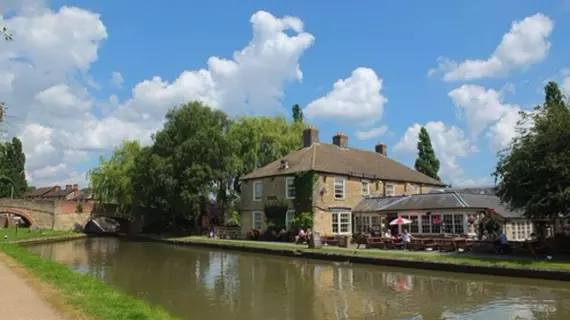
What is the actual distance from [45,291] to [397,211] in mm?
24674

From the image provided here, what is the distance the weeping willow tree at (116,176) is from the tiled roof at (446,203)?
101 ft

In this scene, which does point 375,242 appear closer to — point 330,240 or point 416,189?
point 330,240

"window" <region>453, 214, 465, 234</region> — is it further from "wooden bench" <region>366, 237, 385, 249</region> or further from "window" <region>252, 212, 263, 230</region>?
"window" <region>252, 212, 263, 230</region>

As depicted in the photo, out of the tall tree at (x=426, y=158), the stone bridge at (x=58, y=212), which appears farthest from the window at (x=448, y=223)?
the stone bridge at (x=58, y=212)

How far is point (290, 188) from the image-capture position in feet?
123

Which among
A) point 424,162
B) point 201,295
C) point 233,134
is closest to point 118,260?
point 201,295

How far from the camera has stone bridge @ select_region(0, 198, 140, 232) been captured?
5547 cm

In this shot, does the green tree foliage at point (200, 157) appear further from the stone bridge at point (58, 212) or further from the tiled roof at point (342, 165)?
the stone bridge at point (58, 212)

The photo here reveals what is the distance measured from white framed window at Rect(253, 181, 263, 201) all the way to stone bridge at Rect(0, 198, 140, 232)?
24.4 meters

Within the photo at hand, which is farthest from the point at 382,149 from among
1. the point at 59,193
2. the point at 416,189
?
the point at 59,193

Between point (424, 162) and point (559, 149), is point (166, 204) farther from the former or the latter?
point (559, 149)

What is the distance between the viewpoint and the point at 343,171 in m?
37.4

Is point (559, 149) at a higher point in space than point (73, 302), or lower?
higher

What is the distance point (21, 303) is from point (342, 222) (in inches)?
1140
